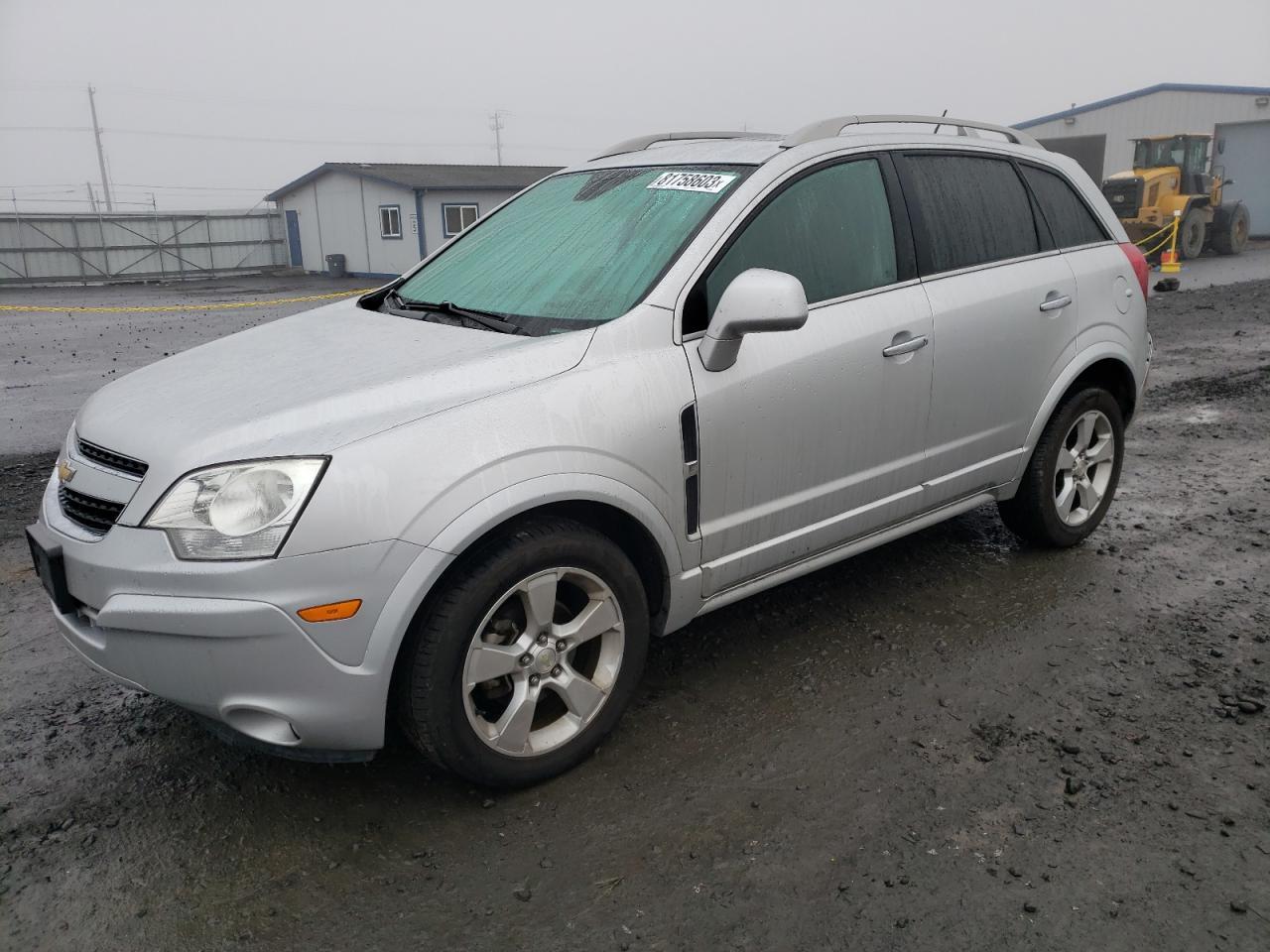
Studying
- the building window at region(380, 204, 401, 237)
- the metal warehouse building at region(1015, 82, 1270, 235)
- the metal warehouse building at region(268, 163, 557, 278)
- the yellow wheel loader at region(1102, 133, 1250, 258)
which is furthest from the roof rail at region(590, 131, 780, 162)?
the metal warehouse building at region(1015, 82, 1270, 235)

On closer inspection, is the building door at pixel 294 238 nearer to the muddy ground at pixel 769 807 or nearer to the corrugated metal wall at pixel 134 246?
the corrugated metal wall at pixel 134 246

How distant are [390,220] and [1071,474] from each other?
30.8 meters

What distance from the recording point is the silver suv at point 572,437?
8.27 ft

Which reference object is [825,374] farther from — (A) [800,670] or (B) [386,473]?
(B) [386,473]

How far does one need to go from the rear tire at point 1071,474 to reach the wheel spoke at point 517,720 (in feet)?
8.41

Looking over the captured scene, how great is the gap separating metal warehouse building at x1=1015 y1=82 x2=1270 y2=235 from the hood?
32588mm

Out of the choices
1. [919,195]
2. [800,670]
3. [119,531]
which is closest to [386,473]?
[119,531]

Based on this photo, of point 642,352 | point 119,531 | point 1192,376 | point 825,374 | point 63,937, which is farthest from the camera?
point 1192,376

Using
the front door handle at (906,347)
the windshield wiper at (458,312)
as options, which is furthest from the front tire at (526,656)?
the front door handle at (906,347)

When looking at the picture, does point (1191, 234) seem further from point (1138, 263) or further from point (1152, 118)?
point (1138, 263)

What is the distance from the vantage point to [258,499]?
2500 millimetres

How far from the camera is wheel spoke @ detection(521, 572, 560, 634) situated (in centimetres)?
280

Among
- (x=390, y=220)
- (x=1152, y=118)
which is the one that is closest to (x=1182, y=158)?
(x=1152, y=118)

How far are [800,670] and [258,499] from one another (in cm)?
205
